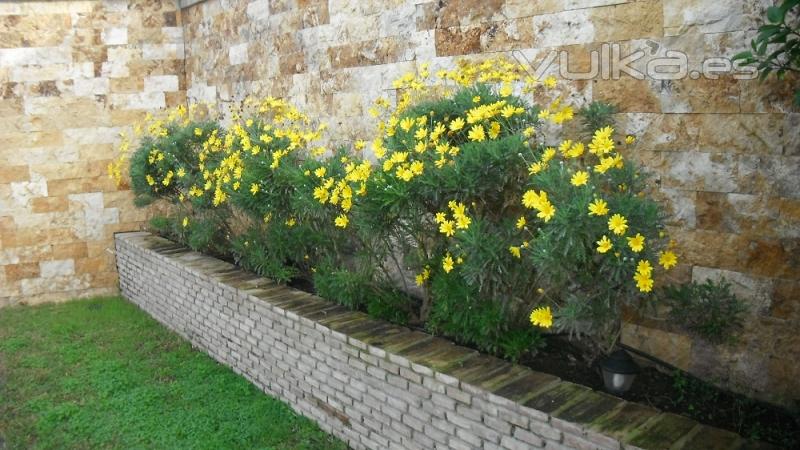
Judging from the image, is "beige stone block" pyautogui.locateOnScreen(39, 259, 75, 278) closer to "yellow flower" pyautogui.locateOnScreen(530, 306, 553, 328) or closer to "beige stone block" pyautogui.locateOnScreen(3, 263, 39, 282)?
"beige stone block" pyautogui.locateOnScreen(3, 263, 39, 282)

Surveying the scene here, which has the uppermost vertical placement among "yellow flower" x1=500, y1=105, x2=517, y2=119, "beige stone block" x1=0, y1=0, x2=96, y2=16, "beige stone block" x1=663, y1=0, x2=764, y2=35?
"beige stone block" x1=0, y1=0, x2=96, y2=16

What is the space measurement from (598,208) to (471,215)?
86 centimetres

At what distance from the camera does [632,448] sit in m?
2.33

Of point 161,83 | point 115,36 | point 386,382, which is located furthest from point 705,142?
point 115,36

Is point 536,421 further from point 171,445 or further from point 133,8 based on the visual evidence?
point 133,8

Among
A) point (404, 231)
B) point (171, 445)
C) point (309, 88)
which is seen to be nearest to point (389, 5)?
point (309, 88)

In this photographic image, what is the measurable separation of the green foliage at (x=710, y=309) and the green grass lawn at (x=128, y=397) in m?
1.83

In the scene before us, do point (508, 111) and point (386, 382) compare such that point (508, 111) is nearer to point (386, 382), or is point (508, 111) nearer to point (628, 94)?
point (628, 94)

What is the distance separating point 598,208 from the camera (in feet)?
8.13

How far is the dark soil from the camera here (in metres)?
2.72

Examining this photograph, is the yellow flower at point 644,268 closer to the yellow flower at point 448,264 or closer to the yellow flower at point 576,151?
the yellow flower at point 576,151

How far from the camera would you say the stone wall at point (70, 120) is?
21.2 ft

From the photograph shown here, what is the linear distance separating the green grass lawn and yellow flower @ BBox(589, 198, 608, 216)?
1921 mm

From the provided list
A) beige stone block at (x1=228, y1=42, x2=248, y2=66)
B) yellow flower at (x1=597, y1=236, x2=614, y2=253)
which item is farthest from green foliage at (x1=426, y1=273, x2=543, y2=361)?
beige stone block at (x1=228, y1=42, x2=248, y2=66)
